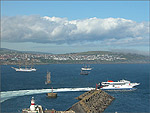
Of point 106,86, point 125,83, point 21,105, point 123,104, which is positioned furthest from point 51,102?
point 125,83

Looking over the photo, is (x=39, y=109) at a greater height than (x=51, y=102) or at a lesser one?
greater

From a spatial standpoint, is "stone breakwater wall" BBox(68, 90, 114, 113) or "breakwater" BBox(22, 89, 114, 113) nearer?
"breakwater" BBox(22, 89, 114, 113)

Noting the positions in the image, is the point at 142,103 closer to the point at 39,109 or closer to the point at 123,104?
the point at 123,104

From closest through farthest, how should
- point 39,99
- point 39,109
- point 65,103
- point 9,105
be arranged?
1. point 39,109
2. point 9,105
3. point 65,103
4. point 39,99

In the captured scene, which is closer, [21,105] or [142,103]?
[21,105]

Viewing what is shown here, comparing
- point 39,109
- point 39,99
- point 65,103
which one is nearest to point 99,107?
point 65,103

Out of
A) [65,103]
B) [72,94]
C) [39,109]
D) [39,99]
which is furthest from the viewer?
[72,94]

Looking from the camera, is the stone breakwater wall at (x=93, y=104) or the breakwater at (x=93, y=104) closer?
the breakwater at (x=93, y=104)
